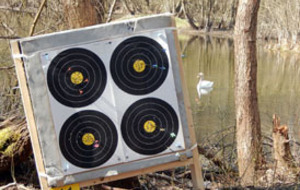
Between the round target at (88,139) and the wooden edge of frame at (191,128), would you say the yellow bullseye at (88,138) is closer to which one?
the round target at (88,139)

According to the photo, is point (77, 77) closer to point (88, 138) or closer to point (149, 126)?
point (88, 138)

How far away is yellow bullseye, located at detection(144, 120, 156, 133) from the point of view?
93.8 inches

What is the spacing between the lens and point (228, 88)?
1256 cm

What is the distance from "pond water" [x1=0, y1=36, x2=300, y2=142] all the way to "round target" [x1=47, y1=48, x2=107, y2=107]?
9.56 ft

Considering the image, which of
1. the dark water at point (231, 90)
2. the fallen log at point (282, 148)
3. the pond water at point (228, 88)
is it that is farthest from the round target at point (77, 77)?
the dark water at point (231, 90)

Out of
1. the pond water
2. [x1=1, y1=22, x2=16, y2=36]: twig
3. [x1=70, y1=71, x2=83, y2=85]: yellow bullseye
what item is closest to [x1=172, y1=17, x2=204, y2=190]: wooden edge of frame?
[x1=70, y1=71, x2=83, y2=85]: yellow bullseye

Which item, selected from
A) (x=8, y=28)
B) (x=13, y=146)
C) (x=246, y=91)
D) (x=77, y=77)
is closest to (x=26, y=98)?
(x=77, y=77)

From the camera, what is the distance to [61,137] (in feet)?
7.41

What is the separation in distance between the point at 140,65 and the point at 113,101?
0.27 m

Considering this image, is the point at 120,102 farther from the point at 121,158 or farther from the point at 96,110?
the point at 121,158

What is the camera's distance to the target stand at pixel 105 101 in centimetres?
223

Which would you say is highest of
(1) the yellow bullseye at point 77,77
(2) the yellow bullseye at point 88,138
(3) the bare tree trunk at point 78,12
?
(3) the bare tree trunk at point 78,12

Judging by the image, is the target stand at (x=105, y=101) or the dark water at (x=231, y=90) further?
the dark water at (x=231, y=90)

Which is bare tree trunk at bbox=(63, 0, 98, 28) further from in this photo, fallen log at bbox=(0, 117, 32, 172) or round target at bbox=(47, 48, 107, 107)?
fallen log at bbox=(0, 117, 32, 172)
